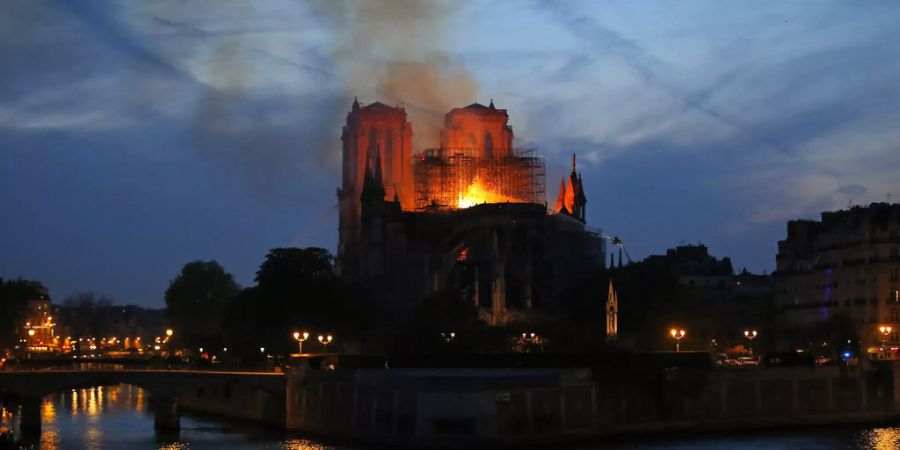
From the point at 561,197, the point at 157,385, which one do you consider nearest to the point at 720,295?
the point at 561,197

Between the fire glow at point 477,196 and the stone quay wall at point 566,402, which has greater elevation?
the fire glow at point 477,196

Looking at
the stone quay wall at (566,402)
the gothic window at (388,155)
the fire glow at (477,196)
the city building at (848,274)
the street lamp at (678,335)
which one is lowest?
the stone quay wall at (566,402)

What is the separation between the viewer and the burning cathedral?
14988cm

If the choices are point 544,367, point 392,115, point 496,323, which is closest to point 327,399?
point 544,367

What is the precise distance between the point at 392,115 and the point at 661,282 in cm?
6388

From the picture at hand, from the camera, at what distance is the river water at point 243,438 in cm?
7656

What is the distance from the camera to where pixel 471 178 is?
17150 cm

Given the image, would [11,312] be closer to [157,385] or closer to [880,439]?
[157,385]

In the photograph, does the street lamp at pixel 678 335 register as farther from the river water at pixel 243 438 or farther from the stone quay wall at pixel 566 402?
the river water at pixel 243 438

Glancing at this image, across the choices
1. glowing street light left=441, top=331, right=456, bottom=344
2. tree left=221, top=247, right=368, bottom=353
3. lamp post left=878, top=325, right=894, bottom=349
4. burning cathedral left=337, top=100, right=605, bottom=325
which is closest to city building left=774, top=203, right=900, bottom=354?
lamp post left=878, top=325, right=894, bottom=349

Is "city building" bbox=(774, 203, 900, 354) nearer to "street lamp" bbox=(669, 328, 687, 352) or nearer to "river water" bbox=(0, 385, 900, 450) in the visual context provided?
"street lamp" bbox=(669, 328, 687, 352)

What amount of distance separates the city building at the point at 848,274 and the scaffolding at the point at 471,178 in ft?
136

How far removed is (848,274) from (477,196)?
55756mm

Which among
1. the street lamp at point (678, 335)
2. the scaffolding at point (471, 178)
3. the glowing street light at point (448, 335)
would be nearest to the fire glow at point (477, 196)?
the scaffolding at point (471, 178)
